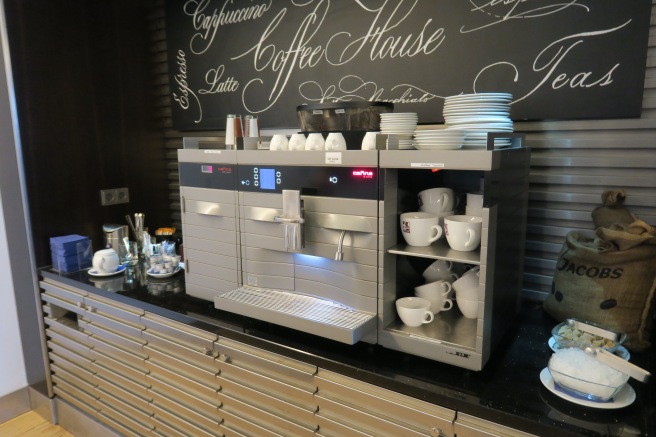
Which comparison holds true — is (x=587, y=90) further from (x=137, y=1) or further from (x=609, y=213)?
(x=137, y=1)

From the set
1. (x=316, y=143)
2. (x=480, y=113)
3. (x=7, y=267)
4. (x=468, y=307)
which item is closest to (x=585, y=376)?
(x=468, y=307)

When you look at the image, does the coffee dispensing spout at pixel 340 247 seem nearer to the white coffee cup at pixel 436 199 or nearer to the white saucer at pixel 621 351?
the white coffee cup at pixel 436 199

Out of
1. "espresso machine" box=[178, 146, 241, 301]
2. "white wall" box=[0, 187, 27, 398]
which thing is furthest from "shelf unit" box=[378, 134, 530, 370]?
"white wall" box=[0, 187, 27, 398]

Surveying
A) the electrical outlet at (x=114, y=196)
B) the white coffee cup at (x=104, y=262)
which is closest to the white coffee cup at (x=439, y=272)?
the white coffee cup at (x=104, y=262)

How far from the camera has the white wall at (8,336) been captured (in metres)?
2.48

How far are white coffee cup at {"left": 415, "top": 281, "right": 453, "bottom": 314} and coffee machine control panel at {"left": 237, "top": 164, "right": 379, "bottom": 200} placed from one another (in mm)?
385

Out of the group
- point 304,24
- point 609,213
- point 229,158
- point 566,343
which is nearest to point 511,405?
point 566,343

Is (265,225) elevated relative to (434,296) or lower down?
elevated

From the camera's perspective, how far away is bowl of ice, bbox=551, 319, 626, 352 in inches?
51.8

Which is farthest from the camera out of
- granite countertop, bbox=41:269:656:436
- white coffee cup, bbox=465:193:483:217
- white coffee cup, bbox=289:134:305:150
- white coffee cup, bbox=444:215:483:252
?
white coffee cup, bbox=289:134:305:150

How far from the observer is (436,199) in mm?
1491

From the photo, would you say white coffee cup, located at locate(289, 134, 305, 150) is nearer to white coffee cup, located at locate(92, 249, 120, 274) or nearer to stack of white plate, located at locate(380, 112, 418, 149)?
stack of white plate, located at locate(380, 112, 418, 149)

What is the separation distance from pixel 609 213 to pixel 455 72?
30.5 inches

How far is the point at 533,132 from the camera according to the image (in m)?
1.77
